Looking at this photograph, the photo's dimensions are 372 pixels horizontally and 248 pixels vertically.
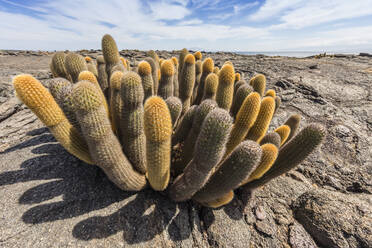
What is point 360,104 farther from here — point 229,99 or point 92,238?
point 92,238

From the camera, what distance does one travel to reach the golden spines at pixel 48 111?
60.6 inches

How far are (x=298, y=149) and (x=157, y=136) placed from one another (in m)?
1.50

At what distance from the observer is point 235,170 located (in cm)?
161

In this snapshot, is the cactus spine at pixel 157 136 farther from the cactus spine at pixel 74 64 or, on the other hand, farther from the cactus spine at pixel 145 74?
the cactus spine at pixel 74 64

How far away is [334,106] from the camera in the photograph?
4.09 meters

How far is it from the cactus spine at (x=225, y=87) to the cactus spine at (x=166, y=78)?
76cm

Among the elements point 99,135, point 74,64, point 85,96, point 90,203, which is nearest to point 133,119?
point 99,135

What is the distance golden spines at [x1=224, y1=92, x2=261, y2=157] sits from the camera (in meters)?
2.03

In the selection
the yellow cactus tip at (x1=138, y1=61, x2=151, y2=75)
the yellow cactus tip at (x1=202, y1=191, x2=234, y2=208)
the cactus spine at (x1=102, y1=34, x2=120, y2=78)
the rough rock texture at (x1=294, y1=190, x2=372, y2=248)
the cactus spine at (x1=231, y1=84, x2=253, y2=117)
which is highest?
the cactus spine at (x1=102, y1=34, x2=120, y2=78)

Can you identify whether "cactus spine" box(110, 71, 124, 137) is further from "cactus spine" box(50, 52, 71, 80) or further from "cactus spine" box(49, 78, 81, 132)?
"cactus spine" box(50, 52, 71, 80)

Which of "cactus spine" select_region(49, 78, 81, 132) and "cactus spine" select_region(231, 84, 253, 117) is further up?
"cactus spine" select_region(49, 78, 81, 132)

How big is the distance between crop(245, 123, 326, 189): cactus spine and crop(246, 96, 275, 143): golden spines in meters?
0.32

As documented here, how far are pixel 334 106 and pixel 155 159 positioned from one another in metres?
4.36

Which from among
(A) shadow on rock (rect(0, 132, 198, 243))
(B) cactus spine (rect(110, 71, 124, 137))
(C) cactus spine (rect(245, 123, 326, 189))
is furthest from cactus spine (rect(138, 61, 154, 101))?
(C) cactus spine (rect(245, 123, 326, 189))
